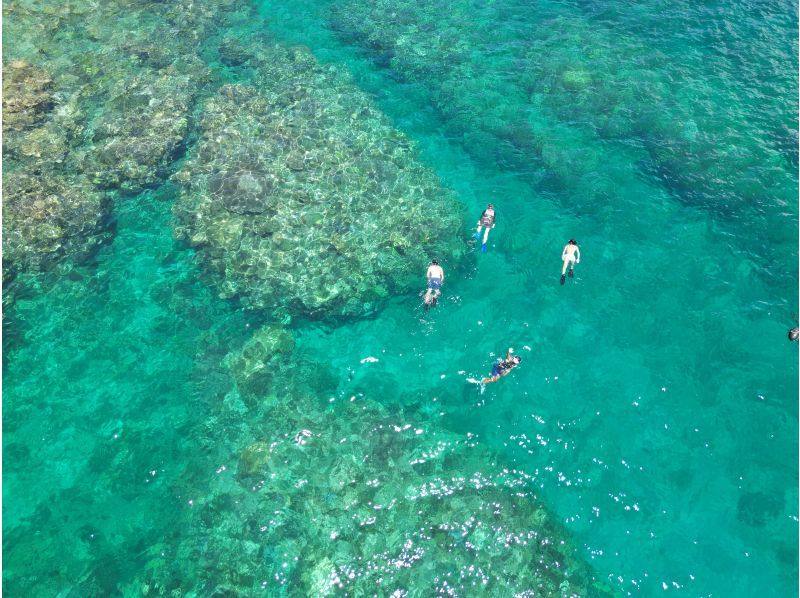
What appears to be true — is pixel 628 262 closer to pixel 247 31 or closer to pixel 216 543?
pixel 216 543

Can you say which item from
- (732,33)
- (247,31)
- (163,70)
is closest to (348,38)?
(247,31)

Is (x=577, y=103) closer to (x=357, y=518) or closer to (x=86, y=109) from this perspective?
(x=357, y=518)

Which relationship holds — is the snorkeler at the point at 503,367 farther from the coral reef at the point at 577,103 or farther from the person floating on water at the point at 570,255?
the coral reef at the point at 577,103

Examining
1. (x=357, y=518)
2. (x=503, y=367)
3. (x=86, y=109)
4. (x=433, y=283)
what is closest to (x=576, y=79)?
(x=433, y=283)

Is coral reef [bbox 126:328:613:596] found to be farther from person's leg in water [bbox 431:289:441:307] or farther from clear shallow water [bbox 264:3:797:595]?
person's leg in water [bbox 431:289:441:307]

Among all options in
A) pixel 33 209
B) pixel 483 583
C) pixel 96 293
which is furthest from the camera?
pixel 33 209

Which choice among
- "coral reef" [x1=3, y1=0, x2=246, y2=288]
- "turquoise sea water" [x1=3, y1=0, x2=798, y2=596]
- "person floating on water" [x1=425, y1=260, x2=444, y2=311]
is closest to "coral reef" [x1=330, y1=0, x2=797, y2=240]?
"turquoise sea water" [x1=3, y1=0, x2=798, y2=596]

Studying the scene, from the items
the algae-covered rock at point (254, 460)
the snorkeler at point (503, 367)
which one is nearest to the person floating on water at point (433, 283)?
the snorkeler at point (503, 367)
